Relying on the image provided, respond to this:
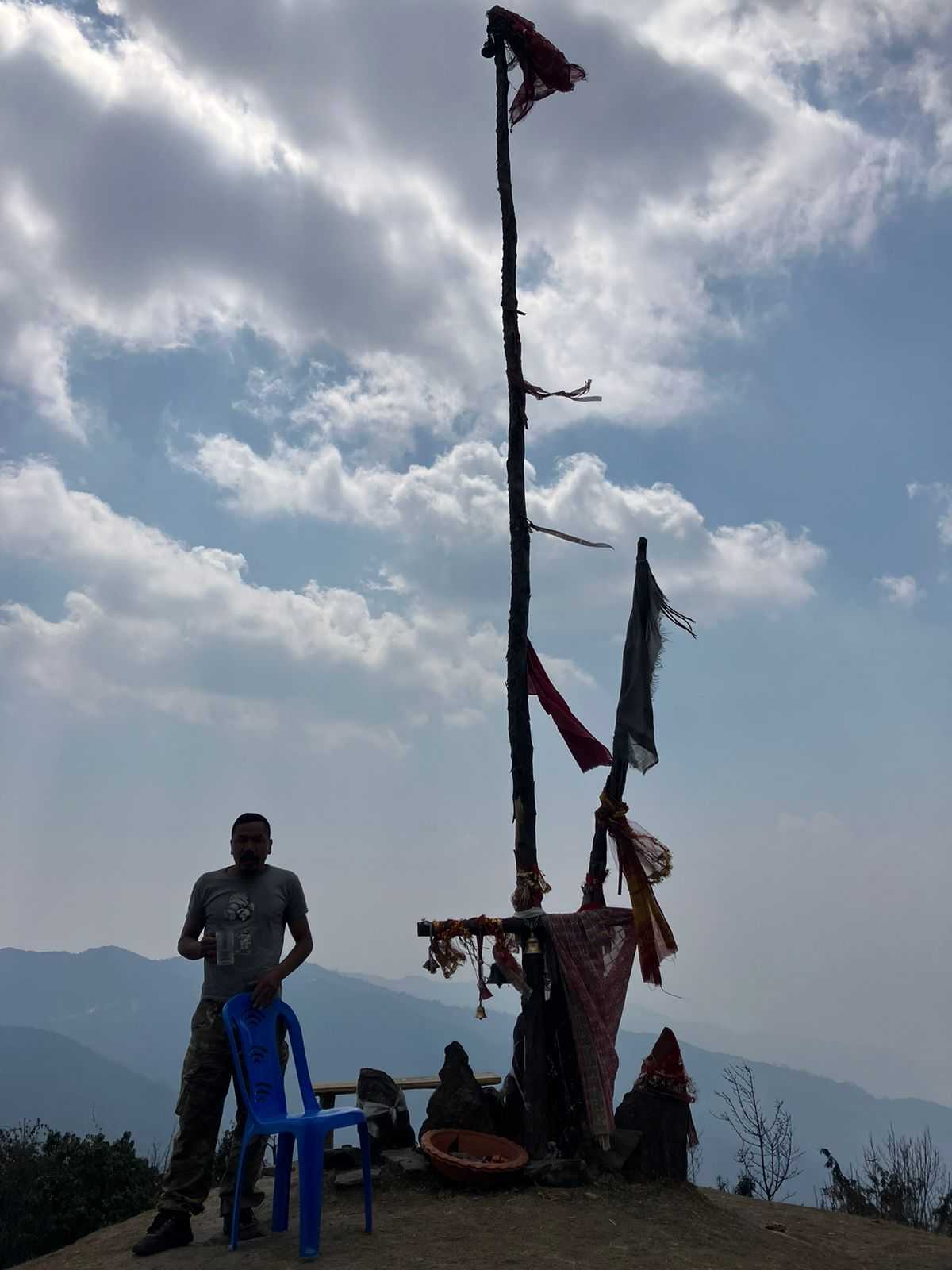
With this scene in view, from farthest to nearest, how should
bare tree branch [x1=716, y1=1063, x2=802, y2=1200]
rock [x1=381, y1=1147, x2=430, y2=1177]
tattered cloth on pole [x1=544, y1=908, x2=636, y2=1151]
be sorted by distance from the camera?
bare tree branch [x1=716, y1=1063, x2=802, y2=1200], tattered cloth on pole [x1=544, y1=908, x2=636, y2=1151], rock [x1=381, y1=1147, x2=430, y2=1177]

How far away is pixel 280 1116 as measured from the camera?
451 centimetres

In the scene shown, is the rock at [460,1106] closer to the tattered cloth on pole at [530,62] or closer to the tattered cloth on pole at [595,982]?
the tattered cloth on pole at [595,982]

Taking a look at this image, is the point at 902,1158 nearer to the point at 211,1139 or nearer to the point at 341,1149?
the point at 341,1149

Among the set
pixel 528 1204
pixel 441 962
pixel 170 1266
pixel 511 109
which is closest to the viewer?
pixel 170 1266

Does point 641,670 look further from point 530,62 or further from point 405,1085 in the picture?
point 530,62

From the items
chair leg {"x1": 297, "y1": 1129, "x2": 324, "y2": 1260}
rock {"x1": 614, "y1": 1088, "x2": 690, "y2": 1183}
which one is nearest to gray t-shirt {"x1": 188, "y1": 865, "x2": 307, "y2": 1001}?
Answer: chair leg {"x1": 297, "y1": 1129, "x2": 324, "y2": 1260}

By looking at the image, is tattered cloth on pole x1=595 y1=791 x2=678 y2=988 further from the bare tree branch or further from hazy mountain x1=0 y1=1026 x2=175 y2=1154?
hazy mountain x1=0 y1=1026 x2=175 y2=1154

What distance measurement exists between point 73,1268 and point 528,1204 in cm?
242

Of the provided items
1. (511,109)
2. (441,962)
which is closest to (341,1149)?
(441,962)

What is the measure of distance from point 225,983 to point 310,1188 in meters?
1.00

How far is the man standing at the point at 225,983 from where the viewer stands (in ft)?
15.6

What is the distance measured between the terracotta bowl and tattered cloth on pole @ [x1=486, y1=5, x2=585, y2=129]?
8076 mm

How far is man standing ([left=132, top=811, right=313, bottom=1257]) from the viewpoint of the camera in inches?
187

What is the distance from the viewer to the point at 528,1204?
570cm
